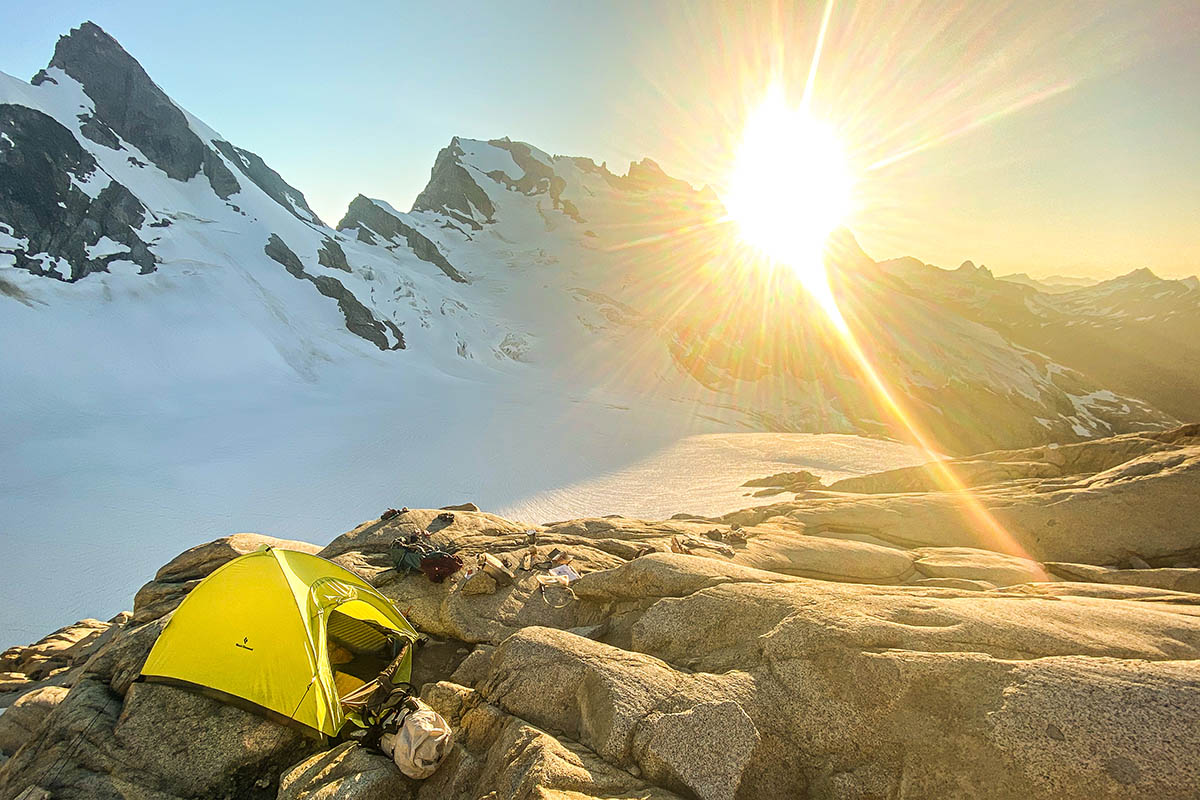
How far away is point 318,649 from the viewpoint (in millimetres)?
6812

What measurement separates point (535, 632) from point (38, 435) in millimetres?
37690

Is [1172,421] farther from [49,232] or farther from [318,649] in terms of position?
[49,232]

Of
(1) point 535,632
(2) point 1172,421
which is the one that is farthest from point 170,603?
(2) point 1172,421

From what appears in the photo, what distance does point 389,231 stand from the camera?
10531 centimetres

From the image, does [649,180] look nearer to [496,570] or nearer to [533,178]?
[533,178]

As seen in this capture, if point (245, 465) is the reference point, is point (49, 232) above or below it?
above

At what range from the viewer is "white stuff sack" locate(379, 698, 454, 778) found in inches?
199

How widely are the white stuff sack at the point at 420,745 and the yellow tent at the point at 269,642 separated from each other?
70.4 inches

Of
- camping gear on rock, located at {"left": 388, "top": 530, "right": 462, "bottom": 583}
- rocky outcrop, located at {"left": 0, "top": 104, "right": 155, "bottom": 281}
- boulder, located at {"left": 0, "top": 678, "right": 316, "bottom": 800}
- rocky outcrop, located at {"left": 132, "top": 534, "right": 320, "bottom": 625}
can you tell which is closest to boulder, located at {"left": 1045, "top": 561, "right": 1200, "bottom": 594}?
camping gear on rock, located at {"left": 388, "top": 530, "right": 462, "bottom": 583}

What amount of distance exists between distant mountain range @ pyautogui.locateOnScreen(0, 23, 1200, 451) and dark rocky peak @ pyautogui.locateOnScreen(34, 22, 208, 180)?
33cm

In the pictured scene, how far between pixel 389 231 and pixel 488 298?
29.4 meters

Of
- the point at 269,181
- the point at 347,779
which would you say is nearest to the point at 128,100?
the point at 269,181

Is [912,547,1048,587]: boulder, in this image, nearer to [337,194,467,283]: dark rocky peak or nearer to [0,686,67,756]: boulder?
[0,686,67,756]: boulder

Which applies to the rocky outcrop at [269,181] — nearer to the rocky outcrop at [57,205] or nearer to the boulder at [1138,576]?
the rocky outcrop at [57,205]
